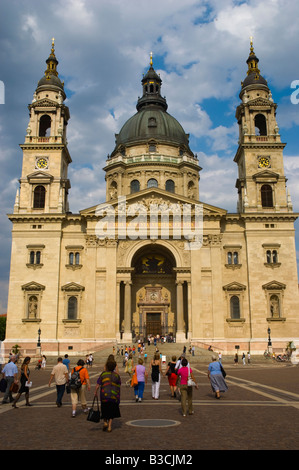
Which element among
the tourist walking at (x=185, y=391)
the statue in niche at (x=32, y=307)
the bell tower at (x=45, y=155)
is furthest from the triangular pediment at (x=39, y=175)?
the tourist walking at (x=185, y=391)

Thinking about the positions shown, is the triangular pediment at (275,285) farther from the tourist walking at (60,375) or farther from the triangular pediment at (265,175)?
the tourist walking at (60,375)

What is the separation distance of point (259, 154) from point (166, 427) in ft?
156

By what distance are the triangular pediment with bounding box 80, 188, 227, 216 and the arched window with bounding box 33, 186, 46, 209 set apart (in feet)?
18.4

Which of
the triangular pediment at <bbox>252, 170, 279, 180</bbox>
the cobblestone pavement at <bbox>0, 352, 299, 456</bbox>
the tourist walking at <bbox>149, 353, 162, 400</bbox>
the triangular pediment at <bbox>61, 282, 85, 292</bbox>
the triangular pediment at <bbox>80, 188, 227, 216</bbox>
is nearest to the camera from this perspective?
the cobblestone pavement at <bbox>0, 352, 299, 456</bbox>

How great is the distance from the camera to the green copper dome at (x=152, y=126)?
6744cm

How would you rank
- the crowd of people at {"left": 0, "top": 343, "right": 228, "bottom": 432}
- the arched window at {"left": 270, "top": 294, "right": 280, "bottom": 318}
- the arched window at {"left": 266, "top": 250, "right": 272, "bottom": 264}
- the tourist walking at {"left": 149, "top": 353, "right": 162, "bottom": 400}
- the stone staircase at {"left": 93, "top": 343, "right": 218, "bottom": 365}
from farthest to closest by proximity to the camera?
the arched window at {"left": 266, "top": 250, "right": 272, "bottom": 264}
the arched window at {"left": 270, "top": 294, "right": 280, "bottom": 318}
the stone staircase at {"left": 93, "top": 343, "right": 218, "bottom": 365}
the tourist walking at {"left": 149, "top": 353, "right": 162, "bottom": 400}
the crowd of people at {"left": 0, "top": 343, "right": 228, "bottom": 432}

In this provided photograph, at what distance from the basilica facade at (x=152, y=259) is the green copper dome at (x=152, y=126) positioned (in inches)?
576

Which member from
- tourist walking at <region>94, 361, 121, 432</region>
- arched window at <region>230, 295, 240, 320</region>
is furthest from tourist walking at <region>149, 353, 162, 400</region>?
arched window at <region>230, 295, 240, 320</region>

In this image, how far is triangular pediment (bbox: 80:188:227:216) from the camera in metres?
50.6

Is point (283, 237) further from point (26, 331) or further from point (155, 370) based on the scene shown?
point (155, 370)

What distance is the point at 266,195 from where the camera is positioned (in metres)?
53.6

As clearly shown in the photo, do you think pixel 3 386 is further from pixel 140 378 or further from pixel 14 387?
pixel 140 378

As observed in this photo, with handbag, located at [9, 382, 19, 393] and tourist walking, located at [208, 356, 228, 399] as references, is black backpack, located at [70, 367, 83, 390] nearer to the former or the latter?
handbag, located at [9, 382, 19, 393]

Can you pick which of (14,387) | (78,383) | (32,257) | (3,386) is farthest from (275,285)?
(78,383)
